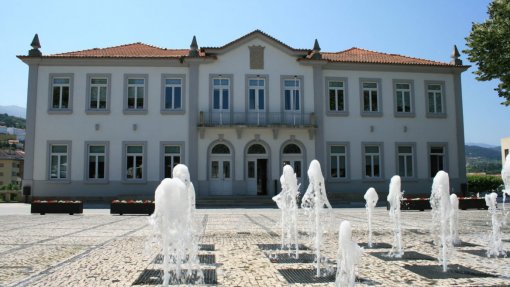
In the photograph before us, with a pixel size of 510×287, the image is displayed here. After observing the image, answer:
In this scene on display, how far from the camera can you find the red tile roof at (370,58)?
2748 centimetres

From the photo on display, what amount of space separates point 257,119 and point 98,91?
30.1 feet

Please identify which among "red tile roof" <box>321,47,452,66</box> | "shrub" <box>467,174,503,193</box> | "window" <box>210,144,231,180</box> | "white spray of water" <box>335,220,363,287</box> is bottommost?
"white spray of water" <box>335,220,363,287</box>

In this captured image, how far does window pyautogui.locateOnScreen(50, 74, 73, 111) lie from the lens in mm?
25781

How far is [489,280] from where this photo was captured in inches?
235

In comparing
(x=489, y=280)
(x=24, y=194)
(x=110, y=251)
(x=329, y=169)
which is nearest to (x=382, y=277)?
(x=489, y=280)

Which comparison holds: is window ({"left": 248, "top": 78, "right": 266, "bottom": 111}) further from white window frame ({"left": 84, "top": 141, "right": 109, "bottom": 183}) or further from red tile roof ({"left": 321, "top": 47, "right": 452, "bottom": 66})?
white window frame ({"left": 84, "top": 141, "right": 109, "bottom": 183})

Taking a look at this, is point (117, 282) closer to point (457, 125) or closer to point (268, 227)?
point (268, 227)

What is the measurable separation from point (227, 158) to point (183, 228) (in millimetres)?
20740

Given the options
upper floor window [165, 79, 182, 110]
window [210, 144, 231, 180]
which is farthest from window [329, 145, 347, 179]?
upper floor window [165, 79, 182, 110]

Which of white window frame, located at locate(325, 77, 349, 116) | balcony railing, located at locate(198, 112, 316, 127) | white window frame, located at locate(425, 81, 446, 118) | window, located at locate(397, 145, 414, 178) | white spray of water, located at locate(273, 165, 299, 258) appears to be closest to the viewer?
white spray of water, located at locate(273, 165, 299, 258)

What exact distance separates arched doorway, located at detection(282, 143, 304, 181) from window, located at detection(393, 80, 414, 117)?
260 inches

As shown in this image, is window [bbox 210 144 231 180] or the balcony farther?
window [bbox 210 144 231 180]

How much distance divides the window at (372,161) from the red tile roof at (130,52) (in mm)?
12297

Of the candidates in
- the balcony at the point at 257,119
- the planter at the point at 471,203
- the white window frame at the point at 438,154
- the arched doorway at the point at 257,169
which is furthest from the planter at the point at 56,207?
the white window frame at the point at 438,154
